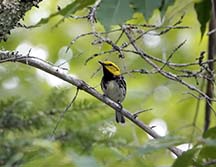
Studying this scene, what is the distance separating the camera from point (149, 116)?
15.3 ft

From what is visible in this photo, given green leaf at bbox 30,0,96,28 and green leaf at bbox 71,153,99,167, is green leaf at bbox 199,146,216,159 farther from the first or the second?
green leaf at bbox 30,0,96,28

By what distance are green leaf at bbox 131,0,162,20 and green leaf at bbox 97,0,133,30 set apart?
2 cm

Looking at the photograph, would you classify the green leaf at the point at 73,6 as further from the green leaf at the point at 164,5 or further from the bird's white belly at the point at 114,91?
the bird's white belly at the point at 114,91

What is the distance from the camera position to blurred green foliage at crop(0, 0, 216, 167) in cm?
111

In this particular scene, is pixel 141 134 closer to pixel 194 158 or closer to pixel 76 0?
pixel 76 0

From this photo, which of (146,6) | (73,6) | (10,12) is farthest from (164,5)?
(10,12)

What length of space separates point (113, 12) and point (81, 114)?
3.02 feet

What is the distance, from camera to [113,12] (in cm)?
→ 154

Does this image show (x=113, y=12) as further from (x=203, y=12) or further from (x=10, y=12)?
(x=203, y=12)

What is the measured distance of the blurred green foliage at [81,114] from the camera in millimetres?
1108

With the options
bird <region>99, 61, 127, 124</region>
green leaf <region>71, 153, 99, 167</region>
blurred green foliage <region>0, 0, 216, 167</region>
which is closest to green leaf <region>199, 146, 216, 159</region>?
blurred green foliage <region>0, 0, 216, 167</region>

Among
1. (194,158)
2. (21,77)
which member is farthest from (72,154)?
(21,77)

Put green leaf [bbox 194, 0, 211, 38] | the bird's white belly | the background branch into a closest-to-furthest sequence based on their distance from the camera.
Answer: the background branch < green leaf [bbox 194, 0, 211, 38] < the bird's white belly

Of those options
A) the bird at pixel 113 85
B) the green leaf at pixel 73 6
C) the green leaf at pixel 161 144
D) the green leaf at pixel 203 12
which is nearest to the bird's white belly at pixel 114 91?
the bird at pixel 113 85
